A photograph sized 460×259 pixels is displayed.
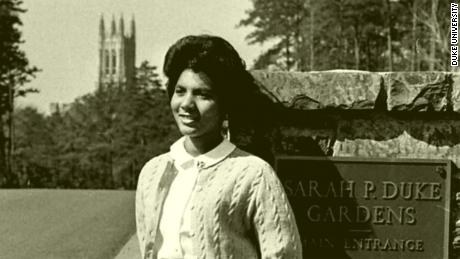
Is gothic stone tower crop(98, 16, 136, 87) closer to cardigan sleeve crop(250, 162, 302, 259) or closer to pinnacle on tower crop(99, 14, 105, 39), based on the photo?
pinnacle on tower crop(99, 14, 105, 39)

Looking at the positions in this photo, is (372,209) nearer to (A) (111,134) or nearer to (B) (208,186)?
(B) (208,186)

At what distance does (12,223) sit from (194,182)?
9.58m

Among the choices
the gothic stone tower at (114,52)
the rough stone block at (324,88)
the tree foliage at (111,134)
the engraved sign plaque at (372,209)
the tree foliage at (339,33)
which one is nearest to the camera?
the rough stone block at (324,88)

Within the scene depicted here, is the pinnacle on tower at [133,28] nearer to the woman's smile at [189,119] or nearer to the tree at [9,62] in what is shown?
the tree at [9,62]

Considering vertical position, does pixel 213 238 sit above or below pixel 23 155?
above

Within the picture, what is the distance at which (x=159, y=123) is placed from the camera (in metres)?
52.6

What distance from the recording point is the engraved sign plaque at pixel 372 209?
4758 millimetres

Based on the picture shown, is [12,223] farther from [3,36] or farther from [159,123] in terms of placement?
[159,123]

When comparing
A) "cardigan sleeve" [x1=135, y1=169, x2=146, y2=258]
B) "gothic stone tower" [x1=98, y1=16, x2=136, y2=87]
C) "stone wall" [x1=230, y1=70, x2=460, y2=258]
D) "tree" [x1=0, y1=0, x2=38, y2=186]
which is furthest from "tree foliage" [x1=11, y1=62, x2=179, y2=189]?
"gothic stone tower" [x1=98, y1=16, x2=136, y2=87]

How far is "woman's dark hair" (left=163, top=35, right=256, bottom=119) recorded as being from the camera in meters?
2.79

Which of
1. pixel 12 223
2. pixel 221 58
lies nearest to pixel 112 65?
pixel 12 223

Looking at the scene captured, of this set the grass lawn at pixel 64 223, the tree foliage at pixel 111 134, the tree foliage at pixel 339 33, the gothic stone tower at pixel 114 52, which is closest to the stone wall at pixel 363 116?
the grass lawn at pixel 64 223

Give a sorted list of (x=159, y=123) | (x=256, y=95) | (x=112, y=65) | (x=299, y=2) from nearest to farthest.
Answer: (x=256, y=95), (x=299, y=2), (x=159, y=123), (x=112, y=65)

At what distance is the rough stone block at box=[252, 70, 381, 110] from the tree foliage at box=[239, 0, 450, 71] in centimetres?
3318
